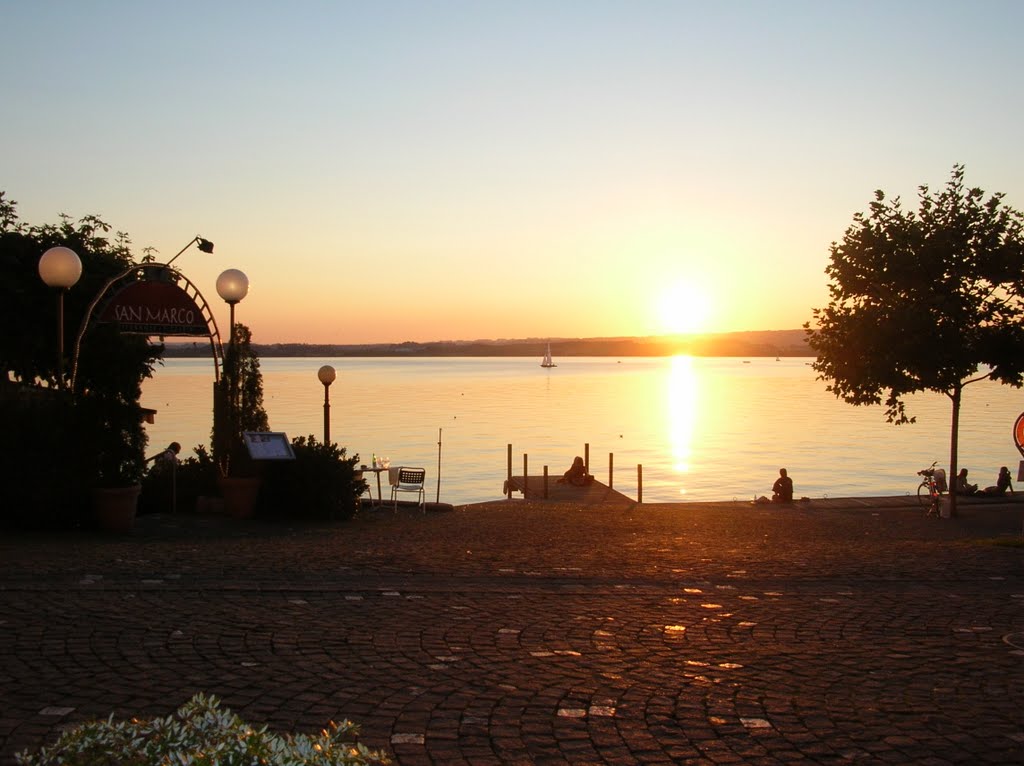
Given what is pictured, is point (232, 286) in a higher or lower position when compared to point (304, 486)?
higher

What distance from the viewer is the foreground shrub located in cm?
313

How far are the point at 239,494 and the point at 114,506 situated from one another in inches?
127

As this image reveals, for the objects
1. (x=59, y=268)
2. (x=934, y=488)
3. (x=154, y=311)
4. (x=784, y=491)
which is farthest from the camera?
(x=784, y=491)

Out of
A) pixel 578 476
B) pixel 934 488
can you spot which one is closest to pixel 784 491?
pixel 934 488

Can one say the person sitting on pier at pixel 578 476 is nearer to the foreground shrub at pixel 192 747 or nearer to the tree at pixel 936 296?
the tree at pixel 936 296

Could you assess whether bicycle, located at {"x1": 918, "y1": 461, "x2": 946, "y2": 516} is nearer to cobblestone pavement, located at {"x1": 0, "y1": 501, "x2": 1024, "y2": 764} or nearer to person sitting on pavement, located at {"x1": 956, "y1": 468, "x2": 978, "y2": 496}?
person sitting on pavement, located at {"x1": 956, "y1": 468, "x2": 978, "y2": 496}

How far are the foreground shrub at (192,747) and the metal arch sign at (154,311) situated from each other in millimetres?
14546

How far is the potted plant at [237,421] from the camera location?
55.6 ft

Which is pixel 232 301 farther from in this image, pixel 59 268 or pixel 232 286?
pixel 59 268

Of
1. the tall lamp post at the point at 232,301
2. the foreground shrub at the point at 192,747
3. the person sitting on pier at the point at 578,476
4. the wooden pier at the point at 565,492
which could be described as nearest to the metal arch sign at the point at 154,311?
the tall lamp post at the point at 232,301

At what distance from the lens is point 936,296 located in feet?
74.4

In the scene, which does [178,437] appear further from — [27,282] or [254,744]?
[254,744]

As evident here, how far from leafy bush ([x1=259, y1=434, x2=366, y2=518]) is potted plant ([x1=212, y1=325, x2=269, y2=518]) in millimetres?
411

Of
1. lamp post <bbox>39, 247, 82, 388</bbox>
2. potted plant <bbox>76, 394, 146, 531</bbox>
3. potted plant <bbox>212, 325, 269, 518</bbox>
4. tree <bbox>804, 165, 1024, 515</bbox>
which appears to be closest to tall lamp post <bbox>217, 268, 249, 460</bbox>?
potted plant <bbox>212, 325, 269, 518</bbox>
